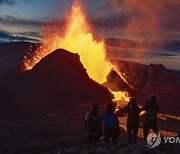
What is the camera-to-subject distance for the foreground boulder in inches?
1210

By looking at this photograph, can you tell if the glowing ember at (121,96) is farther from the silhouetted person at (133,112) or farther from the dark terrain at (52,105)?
the silhouetted person at (133,112)

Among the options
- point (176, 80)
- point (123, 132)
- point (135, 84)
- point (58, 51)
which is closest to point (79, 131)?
point (123, 132)

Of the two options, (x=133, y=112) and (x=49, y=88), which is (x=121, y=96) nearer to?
(x=49, y=88)

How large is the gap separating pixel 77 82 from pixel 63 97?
258 cm

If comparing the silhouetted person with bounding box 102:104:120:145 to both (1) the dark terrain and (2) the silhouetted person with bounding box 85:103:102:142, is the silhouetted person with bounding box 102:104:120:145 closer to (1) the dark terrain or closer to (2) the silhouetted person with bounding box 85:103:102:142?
(2) the silhouetted person with bounding box 85:103:102:142

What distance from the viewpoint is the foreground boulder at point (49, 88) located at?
30734mm

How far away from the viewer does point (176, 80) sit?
7750cm

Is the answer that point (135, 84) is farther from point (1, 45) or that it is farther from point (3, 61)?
point (1, 45)

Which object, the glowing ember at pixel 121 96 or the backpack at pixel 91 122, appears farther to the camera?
the glowing ember at pixel 121 96

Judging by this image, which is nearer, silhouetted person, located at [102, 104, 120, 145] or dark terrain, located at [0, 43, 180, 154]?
silhouetted person, located at [102, 104, 120, 145]

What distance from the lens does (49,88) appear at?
3331 cm

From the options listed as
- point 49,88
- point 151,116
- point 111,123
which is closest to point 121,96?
point 49,88

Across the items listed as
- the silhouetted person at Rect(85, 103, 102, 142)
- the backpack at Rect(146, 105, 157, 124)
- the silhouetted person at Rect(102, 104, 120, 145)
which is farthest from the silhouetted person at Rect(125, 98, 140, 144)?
the silhouetted person at Rect(85, 103, 102, 142)

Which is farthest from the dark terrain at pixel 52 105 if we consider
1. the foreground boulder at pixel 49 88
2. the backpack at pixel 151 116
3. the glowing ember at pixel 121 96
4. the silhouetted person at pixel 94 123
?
the backpack at pixel 151 116
